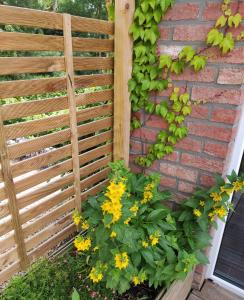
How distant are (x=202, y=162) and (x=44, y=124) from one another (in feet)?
3.26

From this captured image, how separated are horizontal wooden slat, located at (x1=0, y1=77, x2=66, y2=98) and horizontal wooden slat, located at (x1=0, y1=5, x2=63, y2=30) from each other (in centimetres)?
25

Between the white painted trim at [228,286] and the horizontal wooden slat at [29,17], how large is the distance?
6.84ft

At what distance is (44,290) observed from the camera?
1.48 metres

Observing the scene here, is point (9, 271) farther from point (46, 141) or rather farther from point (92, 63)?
point (92, 63)

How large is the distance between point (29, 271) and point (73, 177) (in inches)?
24.5

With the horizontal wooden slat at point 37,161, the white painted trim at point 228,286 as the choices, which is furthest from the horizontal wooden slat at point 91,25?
the white painted trim at point 228,286

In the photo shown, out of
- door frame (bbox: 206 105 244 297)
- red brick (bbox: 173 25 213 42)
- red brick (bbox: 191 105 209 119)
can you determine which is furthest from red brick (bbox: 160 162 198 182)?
red brick (bbox: 173 25 213 42)

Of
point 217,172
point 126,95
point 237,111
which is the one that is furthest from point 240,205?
point 126,95

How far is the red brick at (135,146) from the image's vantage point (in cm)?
183

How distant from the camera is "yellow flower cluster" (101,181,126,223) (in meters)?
1.06

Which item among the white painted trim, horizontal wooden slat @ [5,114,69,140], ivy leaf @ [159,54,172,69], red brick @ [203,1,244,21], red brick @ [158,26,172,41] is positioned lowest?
the white painted trim

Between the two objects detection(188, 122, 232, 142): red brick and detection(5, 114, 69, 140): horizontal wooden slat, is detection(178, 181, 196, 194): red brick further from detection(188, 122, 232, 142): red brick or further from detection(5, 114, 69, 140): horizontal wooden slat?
detection(5, 114, 69, 140): horizontal wooden slat

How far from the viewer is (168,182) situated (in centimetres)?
179

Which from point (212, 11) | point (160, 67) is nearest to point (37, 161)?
point (160, 67)
